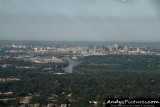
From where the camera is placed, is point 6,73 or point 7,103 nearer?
point 7,103

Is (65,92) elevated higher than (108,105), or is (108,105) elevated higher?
(108,105)

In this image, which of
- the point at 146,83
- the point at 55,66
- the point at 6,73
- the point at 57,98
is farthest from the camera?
the point at 55,66

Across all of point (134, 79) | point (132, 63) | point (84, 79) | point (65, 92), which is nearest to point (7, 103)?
point (65, 92)

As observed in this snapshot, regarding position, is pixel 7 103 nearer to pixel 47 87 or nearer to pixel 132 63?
pixel 47 87

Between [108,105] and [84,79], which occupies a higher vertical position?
[108,105]

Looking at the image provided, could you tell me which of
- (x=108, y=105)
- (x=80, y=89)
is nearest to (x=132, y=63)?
(x=80, y=89)

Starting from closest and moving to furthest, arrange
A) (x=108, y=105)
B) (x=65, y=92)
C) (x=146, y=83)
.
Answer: (x=108, y=105) → (x=65, y=92) → (x=146, y=83)

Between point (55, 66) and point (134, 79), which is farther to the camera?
point (55, 66)

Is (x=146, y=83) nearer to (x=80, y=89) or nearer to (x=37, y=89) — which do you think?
(x=80, y=89)

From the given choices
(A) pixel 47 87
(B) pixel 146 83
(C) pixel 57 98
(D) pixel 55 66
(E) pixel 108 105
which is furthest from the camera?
(D) pixel 55 66

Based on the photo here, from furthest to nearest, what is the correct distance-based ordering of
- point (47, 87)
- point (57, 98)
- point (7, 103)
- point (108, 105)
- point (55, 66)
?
point (55, 66) → point (47, 87) → point (57, 98) → point (7, 103) → point (108, 105)
